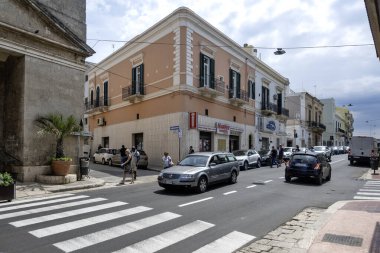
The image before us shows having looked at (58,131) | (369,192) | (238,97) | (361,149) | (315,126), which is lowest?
(369,192)

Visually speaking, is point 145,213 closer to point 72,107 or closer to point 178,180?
point 178,180

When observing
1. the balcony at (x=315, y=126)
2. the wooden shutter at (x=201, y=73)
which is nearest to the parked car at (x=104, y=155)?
the wooden shutter at (x=201, y=73)

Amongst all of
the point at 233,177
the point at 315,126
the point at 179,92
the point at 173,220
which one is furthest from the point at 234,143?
the point at 315,126

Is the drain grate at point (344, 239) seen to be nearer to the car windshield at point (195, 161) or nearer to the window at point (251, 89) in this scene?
the car windshield at point (195, 161)

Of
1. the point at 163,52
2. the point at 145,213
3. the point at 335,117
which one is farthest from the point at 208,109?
the point at 335,117

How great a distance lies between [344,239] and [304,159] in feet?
33.5

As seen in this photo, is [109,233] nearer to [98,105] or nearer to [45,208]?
[45,208]

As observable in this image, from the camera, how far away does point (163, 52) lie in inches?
1025

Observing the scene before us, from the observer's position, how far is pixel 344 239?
263 inches

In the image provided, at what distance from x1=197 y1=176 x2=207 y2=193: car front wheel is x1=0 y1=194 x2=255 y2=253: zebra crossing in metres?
3.46

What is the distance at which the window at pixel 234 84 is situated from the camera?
29900mm

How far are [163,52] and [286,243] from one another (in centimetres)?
2125

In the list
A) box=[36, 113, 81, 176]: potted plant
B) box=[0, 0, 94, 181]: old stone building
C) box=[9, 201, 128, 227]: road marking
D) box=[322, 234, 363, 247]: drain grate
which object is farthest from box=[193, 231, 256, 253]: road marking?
box=[0, 0, 94, 181]: old stone building

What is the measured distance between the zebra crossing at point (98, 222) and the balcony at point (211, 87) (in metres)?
15.7
